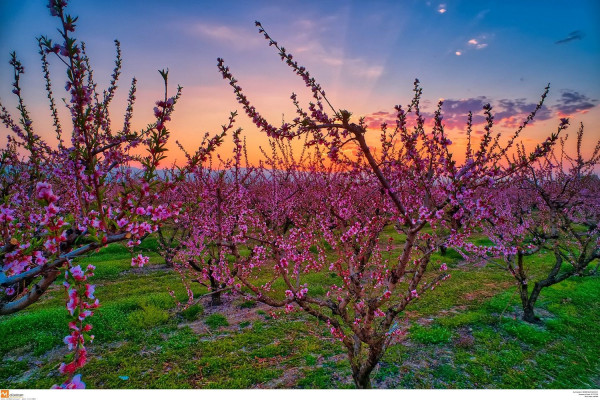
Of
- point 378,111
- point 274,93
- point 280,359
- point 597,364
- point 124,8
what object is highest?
point 124,8

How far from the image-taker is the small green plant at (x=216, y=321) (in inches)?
274

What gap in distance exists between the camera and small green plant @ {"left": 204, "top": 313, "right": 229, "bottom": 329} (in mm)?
6953

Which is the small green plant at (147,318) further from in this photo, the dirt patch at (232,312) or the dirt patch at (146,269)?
Result: the dirt patch at (146,269)

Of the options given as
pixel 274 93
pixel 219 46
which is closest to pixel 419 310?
pixel 274 93

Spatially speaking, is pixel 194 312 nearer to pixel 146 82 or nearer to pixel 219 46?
pixel 146 82

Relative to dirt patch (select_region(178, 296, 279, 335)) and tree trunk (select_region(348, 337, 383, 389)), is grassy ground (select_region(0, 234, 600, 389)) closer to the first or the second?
dirt patch (select_region(178, 296, 279, 335))

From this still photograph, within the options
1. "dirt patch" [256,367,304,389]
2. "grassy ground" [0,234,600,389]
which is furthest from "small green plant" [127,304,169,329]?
"dirt patch" [256,367,304,389]

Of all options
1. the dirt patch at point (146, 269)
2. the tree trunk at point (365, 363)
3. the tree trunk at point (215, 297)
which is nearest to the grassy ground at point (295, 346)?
the tree trunk at point (215, 297)

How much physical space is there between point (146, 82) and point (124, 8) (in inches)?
36.5

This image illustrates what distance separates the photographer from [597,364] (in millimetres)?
5043

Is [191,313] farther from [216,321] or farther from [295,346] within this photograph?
[295,346]

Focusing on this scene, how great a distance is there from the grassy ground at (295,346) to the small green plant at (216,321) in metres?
0.03

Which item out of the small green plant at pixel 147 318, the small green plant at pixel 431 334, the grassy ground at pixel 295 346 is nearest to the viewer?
the grassy ground at pixel 295 346

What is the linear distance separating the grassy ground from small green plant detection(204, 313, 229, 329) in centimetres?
3
